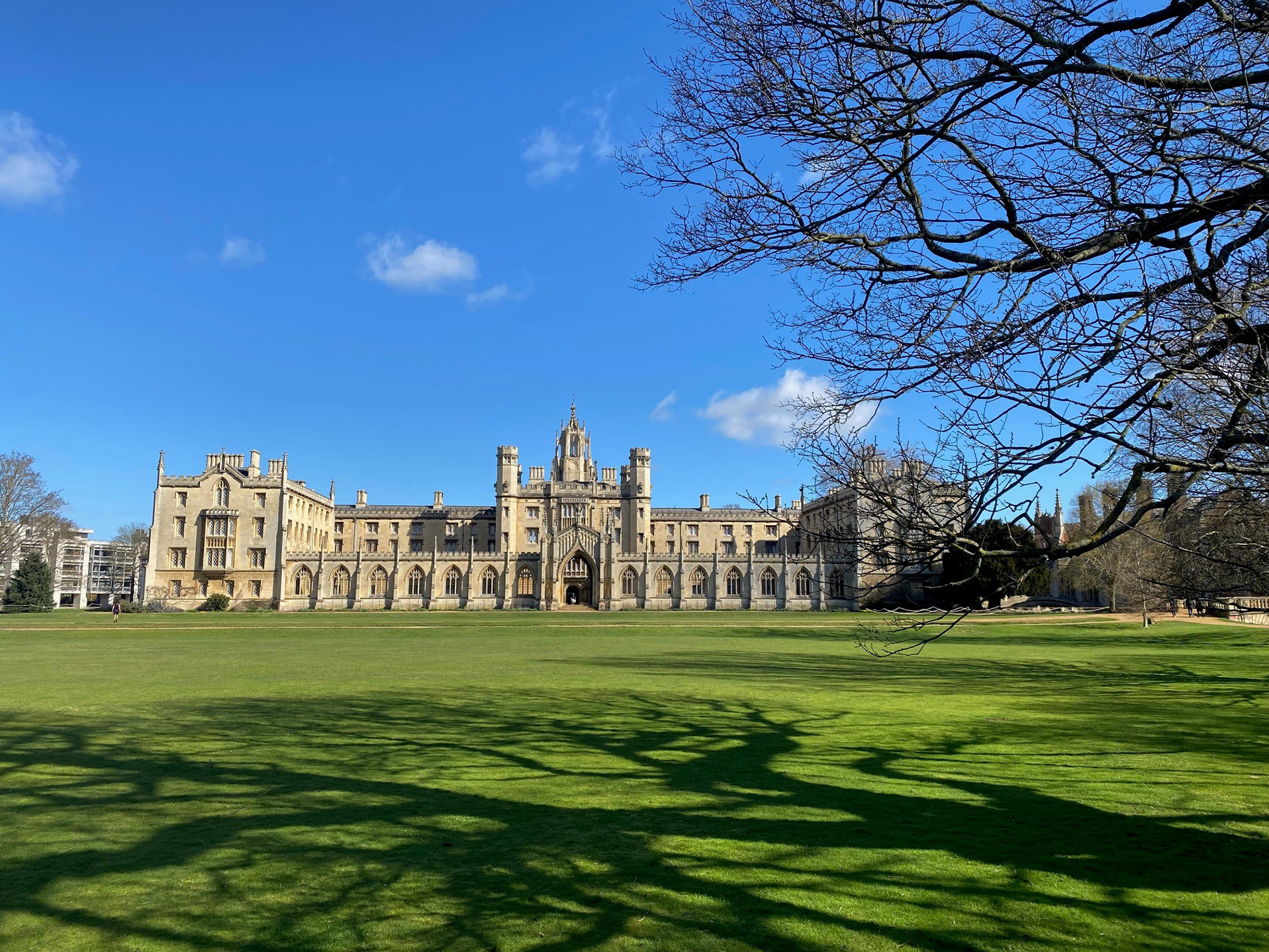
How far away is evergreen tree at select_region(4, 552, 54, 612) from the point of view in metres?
61.5

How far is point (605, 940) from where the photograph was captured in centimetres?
466

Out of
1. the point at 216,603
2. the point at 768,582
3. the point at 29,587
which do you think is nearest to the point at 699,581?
the point at 768,582

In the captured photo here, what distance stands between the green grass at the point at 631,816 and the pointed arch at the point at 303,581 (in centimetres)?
6087

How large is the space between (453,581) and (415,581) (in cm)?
345

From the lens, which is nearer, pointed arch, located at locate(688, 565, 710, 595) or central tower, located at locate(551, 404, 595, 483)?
pointed arch, located at locate(688, 565, 710, 595)

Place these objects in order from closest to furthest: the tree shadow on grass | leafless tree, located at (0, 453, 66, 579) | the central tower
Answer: the tree shadow on grass < leafless tree, located at (0, 453, 66, 579) < the central tower

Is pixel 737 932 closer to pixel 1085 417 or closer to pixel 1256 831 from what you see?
pixel 1085 417

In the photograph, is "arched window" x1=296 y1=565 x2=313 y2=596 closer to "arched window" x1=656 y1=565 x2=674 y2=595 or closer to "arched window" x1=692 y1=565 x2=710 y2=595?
"arched window" x1=656 y1=565 x2=674 y2=595

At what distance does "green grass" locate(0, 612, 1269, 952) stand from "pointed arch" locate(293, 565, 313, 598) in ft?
200

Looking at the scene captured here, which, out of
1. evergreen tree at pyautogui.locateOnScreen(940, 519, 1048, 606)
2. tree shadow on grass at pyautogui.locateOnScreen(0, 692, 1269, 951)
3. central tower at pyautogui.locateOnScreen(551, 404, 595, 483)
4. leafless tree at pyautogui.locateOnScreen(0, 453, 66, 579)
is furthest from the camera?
central tower at pyautogui.locateOnScreen(551, 404, 595, 483)

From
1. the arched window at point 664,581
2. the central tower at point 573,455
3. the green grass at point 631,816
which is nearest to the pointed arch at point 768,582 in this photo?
the arched window at point 664,581

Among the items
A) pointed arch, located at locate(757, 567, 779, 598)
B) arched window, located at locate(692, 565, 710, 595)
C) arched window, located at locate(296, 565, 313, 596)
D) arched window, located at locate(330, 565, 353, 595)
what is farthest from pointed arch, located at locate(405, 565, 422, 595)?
A: pointed arch, located at locate(757, 567, 779, 598)

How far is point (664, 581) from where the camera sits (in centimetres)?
7475

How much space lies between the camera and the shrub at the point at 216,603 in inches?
2662
